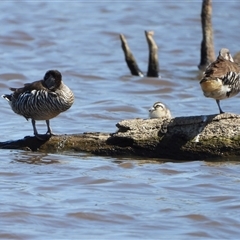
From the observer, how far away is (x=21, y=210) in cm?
848

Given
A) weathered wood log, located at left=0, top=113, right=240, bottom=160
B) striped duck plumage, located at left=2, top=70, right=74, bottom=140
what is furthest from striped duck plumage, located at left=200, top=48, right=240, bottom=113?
striped duck plumage, located at left=2, top=70, right=74, bottom=140

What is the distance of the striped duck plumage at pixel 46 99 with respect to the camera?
1098 cm

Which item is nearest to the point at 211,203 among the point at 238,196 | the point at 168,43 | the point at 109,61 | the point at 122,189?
the point at 238,196

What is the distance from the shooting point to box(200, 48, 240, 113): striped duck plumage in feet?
33.4

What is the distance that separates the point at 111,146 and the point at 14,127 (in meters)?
3.46

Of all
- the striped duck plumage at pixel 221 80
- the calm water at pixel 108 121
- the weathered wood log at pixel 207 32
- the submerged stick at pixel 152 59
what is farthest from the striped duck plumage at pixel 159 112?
the weathered wood log at pixel 207 32

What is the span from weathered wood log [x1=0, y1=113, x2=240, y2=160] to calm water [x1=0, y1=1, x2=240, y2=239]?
0.43ft

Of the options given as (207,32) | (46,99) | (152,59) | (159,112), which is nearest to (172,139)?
(159,112)

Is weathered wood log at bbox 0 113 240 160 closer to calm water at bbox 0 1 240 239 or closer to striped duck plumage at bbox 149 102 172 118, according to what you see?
calm water at bbox 0 1 240 239

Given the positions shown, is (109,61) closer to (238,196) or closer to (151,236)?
(238,196)

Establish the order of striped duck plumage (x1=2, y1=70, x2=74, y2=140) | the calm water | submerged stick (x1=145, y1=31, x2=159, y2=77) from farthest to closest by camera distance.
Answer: submerged stick (x1=145, y1=31, x2=159, y2=77) < striped duck plumage (x1=2, y1=70, x2=74, y2=140) < the calm water

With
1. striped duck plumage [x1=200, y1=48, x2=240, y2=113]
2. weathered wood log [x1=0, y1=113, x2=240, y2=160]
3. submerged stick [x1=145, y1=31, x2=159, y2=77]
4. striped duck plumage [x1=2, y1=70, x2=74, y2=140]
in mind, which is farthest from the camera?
submerged stick [x1=145, y1=31, x2=159, y2=77]

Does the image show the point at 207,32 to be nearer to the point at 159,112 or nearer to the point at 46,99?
the point at 159,112

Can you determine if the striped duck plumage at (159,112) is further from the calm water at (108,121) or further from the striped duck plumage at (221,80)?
the calm water at (108,121)
